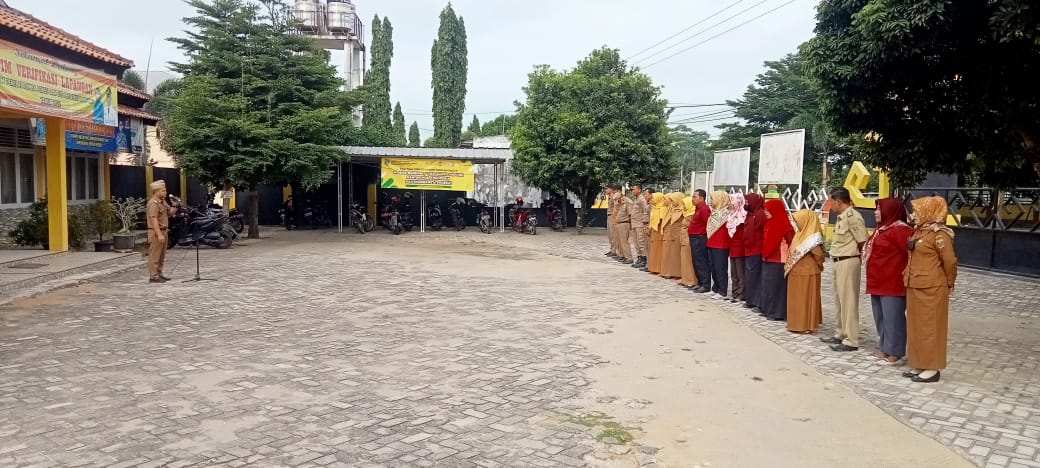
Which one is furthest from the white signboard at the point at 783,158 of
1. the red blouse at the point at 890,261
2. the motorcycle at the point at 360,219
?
the motorcycle at the point at 360,219

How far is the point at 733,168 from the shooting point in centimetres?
1688

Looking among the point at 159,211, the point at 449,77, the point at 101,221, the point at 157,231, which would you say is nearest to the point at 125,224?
the point at 101,221

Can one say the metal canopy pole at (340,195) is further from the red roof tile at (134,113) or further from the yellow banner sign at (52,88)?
the yellow banner sign at (52,88)

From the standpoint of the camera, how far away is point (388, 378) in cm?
576

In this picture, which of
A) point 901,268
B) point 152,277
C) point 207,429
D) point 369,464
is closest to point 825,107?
point 901,268

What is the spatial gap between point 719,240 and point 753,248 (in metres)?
1.39

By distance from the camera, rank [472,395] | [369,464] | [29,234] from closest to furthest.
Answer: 1. [369,464]
2. [472,395]
3. [29,234]

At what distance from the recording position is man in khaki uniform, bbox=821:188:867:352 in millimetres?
6961

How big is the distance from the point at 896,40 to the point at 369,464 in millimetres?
5293

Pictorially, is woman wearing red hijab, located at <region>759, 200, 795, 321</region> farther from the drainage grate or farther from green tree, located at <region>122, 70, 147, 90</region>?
green tree, located at <region>122, 70, 147, 90</region>

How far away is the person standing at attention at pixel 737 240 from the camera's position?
9.31m

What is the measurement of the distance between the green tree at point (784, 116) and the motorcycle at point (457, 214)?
14585 millimetres

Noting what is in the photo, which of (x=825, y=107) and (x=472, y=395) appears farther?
(x=825, y=107)

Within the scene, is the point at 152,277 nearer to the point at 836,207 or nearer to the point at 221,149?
the point at 221,149
